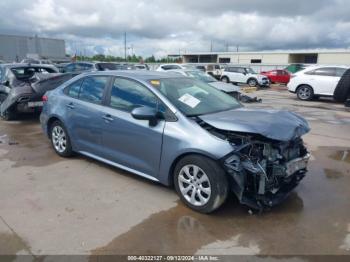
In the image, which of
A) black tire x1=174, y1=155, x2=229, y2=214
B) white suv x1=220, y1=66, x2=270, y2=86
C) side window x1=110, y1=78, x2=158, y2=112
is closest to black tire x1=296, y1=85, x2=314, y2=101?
white suv x1=220, y1=66, x2=270, y2=86

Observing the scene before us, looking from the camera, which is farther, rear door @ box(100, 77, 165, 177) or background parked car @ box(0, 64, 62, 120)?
background parked car @ box(0, 64, 62, 120)

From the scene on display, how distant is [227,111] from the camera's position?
4395 mm

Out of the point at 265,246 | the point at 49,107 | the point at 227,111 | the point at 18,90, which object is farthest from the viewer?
the point at 18,90

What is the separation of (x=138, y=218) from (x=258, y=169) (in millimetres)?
1447

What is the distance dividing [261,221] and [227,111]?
4.97 feet

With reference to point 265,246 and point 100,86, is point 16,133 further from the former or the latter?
point 265,246

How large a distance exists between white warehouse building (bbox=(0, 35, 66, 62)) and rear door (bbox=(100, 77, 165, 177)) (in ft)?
139

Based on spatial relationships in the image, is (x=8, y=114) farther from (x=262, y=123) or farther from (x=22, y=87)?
(x=262, y=123)

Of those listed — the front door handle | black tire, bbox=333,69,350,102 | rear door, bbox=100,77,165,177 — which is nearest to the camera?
rear door, bbox=100,77,165,177

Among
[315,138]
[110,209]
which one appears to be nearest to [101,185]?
[110,209]

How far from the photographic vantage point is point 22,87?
8.64 m

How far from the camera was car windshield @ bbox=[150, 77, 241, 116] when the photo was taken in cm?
413

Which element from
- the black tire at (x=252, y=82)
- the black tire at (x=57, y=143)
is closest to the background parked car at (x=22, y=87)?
the black tire at (x=57, y=143)

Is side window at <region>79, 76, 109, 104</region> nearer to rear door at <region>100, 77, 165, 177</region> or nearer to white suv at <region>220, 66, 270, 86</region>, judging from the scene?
rear door at <region>100, 77, 165, 177</region>
